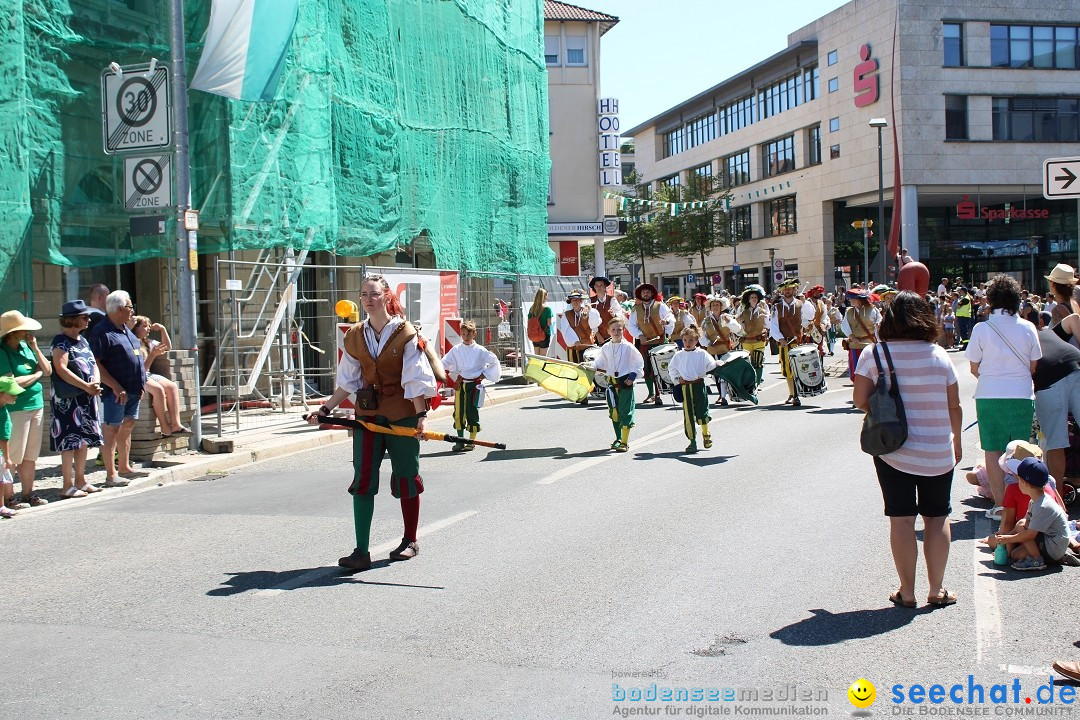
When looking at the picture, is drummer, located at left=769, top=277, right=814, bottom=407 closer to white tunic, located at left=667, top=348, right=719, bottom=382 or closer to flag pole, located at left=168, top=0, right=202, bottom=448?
white tunic, located at left=667, top=348, right=719, bottom=382

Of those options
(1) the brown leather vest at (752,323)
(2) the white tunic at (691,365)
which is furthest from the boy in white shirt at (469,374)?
(1) the brown leather vest at (752,323)

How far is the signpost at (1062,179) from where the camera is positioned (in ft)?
31.4

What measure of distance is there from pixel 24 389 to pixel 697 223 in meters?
57.0

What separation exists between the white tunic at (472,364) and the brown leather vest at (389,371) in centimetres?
585

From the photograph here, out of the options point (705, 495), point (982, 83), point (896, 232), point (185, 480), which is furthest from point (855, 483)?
point (982, 83)

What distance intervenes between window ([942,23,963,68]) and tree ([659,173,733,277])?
15.8 m

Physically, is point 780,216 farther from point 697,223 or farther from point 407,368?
point 407,368

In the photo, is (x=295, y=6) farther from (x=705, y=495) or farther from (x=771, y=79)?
(x=771, y=79)

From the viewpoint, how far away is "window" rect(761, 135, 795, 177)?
61.9 m

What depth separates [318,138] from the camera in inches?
655

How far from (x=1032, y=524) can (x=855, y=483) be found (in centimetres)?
323

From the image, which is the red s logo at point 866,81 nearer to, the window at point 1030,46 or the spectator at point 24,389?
the window at point 1030,46

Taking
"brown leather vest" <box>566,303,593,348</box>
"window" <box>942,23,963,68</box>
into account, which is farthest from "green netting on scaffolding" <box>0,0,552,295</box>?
"window" <box>942,23,963,68</box>

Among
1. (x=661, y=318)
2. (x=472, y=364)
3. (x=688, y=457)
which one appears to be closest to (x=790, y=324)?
(x=661, y=318)
